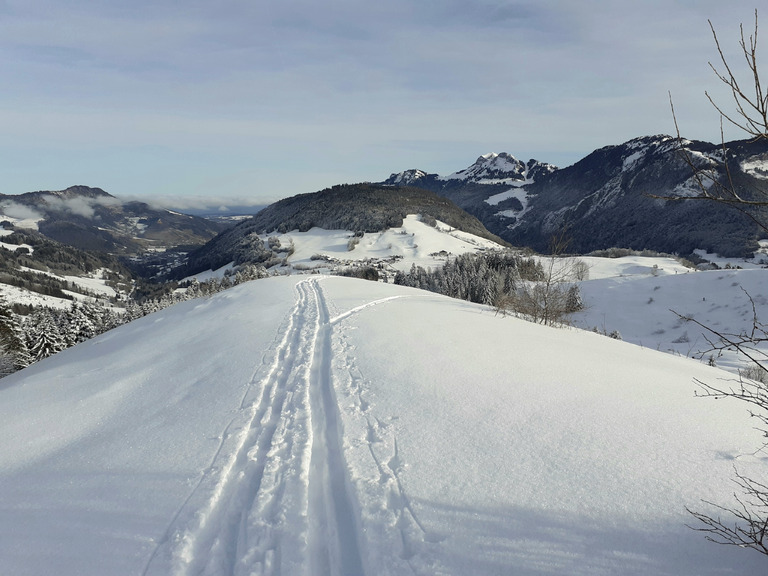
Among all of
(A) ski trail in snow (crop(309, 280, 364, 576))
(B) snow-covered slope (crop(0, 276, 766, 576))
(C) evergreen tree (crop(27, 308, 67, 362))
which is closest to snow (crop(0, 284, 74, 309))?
(C) evergreen tree (crop(27, 308, 67, 362))

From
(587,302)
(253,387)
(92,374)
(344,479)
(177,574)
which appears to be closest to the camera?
(177,574)

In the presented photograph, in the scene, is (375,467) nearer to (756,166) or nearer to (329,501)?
(329,501)

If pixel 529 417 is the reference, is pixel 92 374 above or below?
below

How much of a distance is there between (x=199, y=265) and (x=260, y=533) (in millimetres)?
164616

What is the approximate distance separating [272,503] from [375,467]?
1.36 metres

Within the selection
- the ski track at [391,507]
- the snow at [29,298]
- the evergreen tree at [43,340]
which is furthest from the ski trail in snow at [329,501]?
the snow at [29,298]

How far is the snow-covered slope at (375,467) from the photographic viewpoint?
3.91 m

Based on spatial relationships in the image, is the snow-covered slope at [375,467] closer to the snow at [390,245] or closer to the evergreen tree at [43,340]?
the evergreen tree at [43,340]

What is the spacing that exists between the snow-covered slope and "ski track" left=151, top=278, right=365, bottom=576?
2 cm

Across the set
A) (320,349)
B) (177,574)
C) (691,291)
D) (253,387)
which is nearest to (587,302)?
(691,291)

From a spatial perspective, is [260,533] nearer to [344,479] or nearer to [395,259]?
[344,479]

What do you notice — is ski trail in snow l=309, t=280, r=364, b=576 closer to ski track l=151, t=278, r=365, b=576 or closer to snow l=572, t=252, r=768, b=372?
ski track l=151, t=278, r=365, b=576

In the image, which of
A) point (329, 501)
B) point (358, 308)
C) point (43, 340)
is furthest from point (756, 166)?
point (43, 340)

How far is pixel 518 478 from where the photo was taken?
15.6 ft
